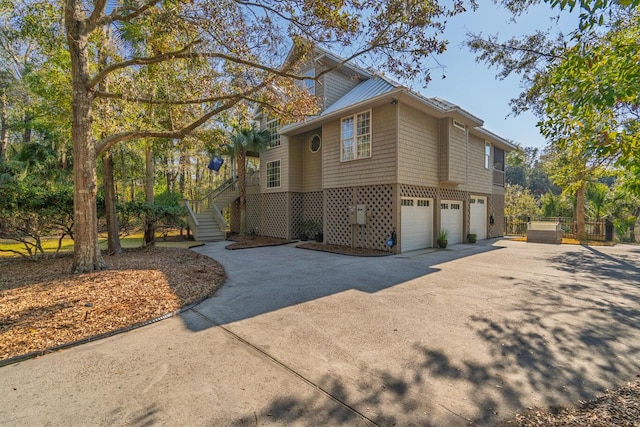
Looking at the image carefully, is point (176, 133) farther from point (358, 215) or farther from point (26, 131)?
point (26, 131)

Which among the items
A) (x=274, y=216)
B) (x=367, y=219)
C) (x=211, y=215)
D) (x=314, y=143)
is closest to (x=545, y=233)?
(x=367, y=219)

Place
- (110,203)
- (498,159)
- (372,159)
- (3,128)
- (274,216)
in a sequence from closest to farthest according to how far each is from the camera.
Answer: (110,203) < (372,159) < (274,216) < (498,159) < (3,128)

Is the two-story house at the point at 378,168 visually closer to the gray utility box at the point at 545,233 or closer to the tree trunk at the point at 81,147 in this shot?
the gray utility box at the point at 545,233

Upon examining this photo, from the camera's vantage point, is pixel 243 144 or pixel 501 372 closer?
pixel 501 372

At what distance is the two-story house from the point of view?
10.1 meters

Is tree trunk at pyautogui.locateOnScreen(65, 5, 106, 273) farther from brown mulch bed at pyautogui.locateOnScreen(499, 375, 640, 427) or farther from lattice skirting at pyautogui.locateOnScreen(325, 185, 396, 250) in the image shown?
lattice skirting at pyautogui.locateOnScreen(325, 185, 396, 250)

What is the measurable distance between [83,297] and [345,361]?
13.9 feet

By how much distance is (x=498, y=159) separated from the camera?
1705cm

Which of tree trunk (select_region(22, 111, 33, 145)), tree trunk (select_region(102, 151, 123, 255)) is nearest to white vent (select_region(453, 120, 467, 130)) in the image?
tree trunk (select_region(102, 151, 123, 255))

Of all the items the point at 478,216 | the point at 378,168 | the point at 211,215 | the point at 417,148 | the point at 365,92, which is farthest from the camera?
the point at 211,215

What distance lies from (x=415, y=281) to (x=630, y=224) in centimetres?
A: 1739

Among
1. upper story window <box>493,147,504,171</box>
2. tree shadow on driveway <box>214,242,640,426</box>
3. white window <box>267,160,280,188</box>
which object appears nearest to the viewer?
tree shadow on driveway <box>214,242,640,426</box>

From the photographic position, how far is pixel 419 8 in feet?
17.5

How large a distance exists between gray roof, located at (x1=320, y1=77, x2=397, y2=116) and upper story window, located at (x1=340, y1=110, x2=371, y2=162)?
581 millimetres
